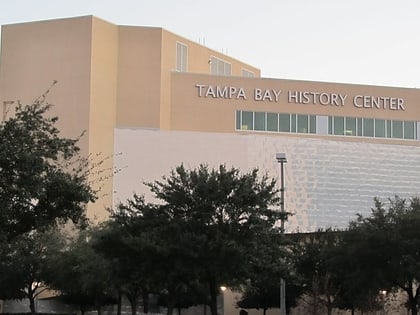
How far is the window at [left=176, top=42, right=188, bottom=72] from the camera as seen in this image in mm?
85062

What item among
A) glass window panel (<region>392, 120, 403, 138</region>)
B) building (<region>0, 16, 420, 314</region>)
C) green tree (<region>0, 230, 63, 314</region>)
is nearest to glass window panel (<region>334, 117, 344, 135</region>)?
building (<region>0, 16, 420, 314</region>)

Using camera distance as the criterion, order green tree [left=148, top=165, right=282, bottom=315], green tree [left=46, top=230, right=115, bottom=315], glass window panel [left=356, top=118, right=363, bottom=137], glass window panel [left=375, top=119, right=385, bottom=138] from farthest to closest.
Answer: glass window panel [left=375, top=119, right=385, bottom=138]
glass window panel [left=356, top=118, right=363, bottom=137]
green tree [left=46, top=230, right=115, bottom=315]
green tree [left=148, top=165, right=282, bottom=315]

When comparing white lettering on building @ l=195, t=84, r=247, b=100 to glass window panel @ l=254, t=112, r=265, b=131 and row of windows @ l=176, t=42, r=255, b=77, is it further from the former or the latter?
row of windows @ l=176, t=42, r=255, b=77

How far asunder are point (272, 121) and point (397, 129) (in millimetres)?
13906

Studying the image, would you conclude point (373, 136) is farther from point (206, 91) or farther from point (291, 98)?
point (206, 91)

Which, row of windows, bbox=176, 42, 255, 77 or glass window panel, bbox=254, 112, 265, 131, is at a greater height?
row of windows, bbox=176, 42, 255, 77

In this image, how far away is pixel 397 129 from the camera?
89938 millimetres

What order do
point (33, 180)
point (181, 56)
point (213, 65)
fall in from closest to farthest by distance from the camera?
point (33, 180) < point (181, 56) < point (213, 65)

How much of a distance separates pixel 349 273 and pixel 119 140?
45.1 metres

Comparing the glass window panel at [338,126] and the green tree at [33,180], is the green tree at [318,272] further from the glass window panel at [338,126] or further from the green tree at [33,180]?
the glass window panel at [338,126]

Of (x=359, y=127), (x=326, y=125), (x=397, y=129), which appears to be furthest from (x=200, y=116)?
(x=397, y=129)

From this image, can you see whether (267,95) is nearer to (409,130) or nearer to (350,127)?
(350,127)

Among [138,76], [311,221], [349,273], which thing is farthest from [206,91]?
[349,273]

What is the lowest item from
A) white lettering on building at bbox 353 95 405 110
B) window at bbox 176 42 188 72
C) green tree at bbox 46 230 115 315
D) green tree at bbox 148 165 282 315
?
green tree at bbox 46 230 115 315
